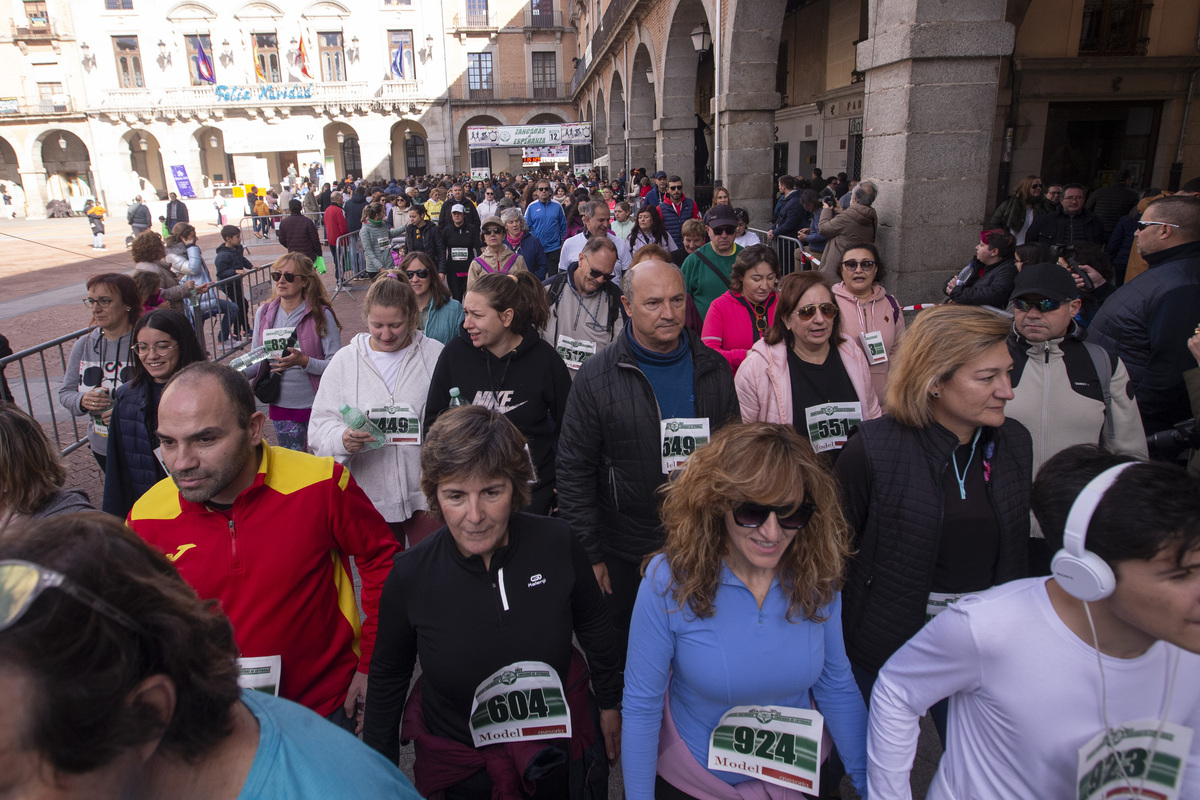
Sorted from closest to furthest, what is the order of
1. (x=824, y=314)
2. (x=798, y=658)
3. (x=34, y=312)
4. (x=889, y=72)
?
(x=798, y=658)
(x=824, y=314)
(x=889, y=72)
(x=34, y=312)

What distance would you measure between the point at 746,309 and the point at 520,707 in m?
3.15

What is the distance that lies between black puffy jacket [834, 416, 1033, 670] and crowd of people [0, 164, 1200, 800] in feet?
0.03

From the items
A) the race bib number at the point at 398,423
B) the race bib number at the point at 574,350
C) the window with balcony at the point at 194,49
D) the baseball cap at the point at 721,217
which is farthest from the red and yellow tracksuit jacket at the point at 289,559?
the window with balcony at the point at 194,49

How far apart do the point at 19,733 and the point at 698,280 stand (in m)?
5.50

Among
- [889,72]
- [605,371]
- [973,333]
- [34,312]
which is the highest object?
[889,72]

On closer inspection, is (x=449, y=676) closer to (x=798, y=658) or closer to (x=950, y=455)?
(x=798, y=658)

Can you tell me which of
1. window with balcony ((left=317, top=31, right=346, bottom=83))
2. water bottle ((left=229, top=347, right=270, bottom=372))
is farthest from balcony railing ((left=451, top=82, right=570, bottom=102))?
water bottle ((left=229, top=347, right=270, bottom=372))

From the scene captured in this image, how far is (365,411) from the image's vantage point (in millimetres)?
3412

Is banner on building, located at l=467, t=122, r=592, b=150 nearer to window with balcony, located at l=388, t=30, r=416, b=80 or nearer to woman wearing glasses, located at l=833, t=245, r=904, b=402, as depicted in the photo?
woman wearing glasses, located at l=833, t=245, r=904, b=402

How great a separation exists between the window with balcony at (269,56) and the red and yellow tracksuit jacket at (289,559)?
5179cm

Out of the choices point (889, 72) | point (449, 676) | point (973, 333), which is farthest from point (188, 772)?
point (889, 72)

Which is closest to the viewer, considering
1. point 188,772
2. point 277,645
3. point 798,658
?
point 188,772

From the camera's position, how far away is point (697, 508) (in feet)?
6.27

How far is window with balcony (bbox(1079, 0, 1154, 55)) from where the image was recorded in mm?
12797
